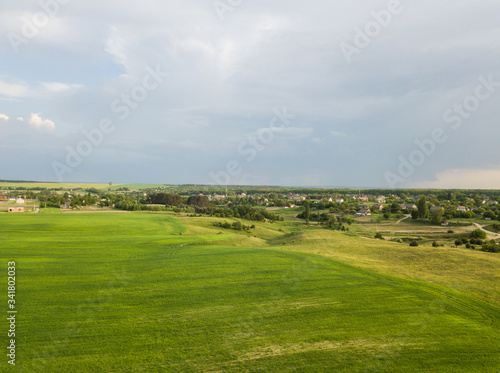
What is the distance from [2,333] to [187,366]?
903cm

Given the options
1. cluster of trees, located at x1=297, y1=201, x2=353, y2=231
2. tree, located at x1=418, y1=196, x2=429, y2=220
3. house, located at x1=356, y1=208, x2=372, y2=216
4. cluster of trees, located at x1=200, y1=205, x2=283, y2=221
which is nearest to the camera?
cluster of trees, located at x1=297, y1=201, x2=353, y2=231

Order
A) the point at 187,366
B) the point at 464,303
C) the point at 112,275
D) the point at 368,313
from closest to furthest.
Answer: the point at 187,366
the point at 368,313
the point at 464,303
the point at 112,275

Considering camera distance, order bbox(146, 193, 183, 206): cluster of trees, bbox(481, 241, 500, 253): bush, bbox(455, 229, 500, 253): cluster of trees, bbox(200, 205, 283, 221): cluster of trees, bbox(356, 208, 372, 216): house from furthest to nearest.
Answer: bbox(146, 193, 183, 206): cluster of trees < bbox(356, 208, 372, 216): house < bbox(200, 205, 283, 221): cluster of trees < bbox(455, 229, 500, 253): cluster of trees < bbox(481, 241, 500, 253): bush

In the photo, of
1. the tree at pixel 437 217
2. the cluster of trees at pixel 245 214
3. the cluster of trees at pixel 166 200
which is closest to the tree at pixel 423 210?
the tree at pixel 437 217

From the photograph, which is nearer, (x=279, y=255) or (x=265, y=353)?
(x=265, y=353)

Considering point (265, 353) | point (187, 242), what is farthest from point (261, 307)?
point (187, 242)

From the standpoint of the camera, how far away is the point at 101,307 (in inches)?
641

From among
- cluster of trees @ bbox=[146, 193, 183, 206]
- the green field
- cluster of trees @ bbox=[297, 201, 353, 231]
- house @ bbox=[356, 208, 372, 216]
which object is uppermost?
cluster of trees @ bbox=[146, 193, 183, 206]

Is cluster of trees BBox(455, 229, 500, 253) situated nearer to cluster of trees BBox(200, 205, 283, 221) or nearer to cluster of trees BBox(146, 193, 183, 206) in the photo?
cluster of trees BBox(200, 205, 283, 221)

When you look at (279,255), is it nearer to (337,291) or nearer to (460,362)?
(337,291)

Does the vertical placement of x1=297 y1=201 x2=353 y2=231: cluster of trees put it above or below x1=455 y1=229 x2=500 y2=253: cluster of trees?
below

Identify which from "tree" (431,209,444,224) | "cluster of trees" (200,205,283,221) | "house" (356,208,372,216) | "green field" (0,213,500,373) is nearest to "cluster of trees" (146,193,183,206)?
"cluster of trees" (200,205,283,221)

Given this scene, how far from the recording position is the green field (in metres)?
11.7

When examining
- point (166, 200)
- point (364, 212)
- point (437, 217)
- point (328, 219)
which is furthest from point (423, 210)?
point (166, 200)
